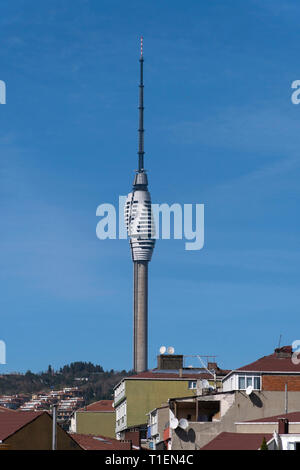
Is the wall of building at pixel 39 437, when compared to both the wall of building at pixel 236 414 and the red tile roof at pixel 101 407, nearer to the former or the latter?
the wall of building at pixel 236 414

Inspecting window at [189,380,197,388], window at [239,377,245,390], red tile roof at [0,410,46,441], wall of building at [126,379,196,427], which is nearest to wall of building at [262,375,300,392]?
window at [239,377,245,390]

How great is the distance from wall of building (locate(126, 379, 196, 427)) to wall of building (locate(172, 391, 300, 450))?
141ft

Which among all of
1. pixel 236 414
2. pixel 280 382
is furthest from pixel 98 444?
pixel 280 382

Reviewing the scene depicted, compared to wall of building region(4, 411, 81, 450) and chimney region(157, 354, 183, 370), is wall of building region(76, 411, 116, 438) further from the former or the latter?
wall of building region(4, 411, 81, 450)

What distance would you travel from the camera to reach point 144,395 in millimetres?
133500

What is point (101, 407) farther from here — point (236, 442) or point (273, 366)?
point (236, 442)

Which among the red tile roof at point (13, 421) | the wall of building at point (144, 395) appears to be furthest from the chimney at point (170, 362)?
the red tile roof at point (13, 421)

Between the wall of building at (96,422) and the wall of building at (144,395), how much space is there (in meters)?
25.4

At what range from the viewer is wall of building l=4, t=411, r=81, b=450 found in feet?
208
